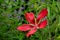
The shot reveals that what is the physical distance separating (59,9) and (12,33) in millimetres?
445

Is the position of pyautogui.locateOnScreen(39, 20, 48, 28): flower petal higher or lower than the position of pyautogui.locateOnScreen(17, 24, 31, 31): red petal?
higher

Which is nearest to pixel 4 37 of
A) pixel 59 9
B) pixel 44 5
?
pixel 44 5

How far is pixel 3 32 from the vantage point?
1.45 m

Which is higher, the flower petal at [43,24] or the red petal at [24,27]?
the flower petal at [43,24]

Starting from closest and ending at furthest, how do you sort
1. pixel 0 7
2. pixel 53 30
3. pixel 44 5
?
pixel 53 30 < pixel 44 5 < pixel 0 7

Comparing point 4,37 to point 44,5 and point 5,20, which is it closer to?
point 5,20

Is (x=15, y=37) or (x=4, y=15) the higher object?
(x=4, y=15)

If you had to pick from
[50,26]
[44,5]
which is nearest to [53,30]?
[50,26]

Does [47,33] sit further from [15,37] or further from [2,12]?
[2,12]

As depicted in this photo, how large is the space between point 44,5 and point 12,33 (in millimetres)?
336

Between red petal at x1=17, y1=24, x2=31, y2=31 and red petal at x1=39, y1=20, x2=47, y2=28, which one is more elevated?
red petal at x1=39, y1=20, x2=47, y2=28

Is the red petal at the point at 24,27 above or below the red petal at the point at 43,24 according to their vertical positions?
below

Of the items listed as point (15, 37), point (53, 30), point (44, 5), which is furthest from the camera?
point (15, 37)

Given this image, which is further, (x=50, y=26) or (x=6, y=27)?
(x=6, y=27)
